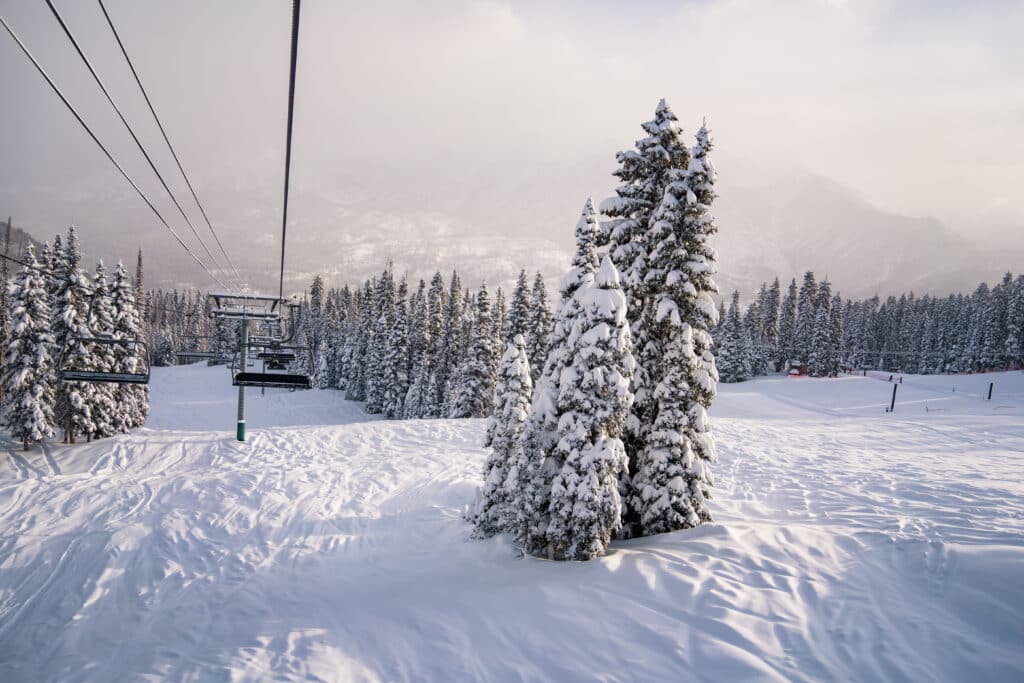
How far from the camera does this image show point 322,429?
108 feet

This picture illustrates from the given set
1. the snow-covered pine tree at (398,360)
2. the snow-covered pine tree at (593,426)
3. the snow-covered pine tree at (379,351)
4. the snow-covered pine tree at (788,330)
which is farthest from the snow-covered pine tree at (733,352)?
the snow-covered pine tree at (593,426)

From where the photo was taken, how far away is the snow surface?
28.9ft

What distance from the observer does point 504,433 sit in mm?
15531

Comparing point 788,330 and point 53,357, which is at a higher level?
point 788,330

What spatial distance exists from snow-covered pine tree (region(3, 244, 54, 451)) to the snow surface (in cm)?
594

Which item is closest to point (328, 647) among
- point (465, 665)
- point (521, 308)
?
point (465, 665)

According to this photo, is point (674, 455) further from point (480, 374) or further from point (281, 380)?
point (480, 374)

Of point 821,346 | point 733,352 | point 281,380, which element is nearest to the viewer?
point 281,380

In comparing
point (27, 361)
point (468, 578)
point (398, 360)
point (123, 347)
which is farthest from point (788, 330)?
point (27, 361)

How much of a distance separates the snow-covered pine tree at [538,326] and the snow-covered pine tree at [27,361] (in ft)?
113

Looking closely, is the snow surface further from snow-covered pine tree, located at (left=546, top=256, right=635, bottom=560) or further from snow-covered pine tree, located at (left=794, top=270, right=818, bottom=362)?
snow-covered pine tree, located at (left=794, top=270, right=818, bottom=362)

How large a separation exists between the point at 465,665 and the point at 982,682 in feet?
28.6

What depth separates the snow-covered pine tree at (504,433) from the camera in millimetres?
15492

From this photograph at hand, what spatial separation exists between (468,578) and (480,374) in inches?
1278
